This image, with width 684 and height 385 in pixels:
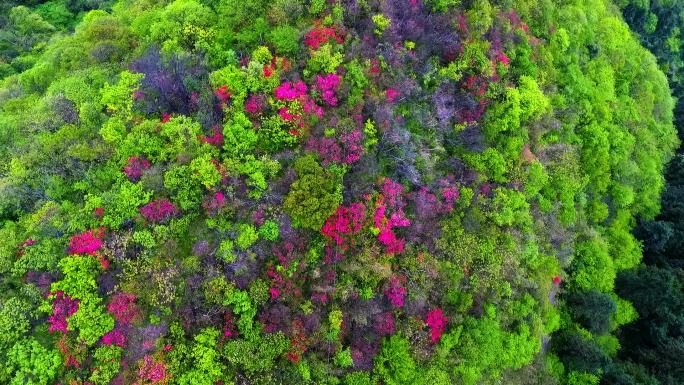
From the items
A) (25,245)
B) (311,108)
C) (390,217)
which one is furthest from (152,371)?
(311,108)

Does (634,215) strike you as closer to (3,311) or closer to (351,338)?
(351,338)

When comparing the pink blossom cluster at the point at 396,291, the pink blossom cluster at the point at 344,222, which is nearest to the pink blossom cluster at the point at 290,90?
the pink blossom cluster at the point at 344,222

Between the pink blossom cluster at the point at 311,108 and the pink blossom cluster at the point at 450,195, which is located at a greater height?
the pink blossom cluster at the point at 311,108

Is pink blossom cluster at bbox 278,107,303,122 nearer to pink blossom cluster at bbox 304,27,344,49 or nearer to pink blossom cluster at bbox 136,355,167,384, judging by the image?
pink blossom cluster at bbox 304,27,344,49

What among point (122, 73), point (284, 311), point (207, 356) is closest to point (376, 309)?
point (284, 311)

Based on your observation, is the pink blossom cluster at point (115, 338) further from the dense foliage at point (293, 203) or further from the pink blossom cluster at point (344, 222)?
the pink blossom cluster at point (344, 222)

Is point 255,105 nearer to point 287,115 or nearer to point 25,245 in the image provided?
point 287,115
